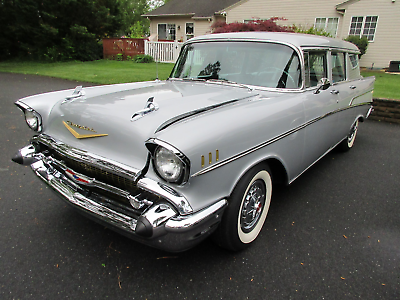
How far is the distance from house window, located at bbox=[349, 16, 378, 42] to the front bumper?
16.4 meters

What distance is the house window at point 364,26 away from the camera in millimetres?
14273

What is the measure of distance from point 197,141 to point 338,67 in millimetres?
2848

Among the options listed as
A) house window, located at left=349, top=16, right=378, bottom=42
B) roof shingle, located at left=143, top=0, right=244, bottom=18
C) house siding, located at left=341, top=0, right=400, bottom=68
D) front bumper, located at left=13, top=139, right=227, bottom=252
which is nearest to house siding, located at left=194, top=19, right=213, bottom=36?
roof shingle, located at left=143, top=0, right=244, bottom=18

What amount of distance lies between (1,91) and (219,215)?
354 inches

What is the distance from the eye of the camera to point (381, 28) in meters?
14.1

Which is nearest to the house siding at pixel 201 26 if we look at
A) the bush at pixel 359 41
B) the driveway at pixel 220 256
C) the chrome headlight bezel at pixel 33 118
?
the bush at pixel 359 41

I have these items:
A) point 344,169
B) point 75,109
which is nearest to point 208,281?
point 75,109

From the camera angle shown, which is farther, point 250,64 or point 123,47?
point 123,47

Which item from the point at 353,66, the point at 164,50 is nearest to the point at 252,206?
the point at 353,66

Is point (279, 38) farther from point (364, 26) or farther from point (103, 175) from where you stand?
point (364, 26)

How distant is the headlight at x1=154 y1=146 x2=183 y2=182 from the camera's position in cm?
167

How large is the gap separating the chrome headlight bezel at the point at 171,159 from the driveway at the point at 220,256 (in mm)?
823

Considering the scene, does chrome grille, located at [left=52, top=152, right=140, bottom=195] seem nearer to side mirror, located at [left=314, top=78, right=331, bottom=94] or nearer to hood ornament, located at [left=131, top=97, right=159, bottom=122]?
hood ornament, located at [left=131, top=97, right=159, bottom=122]

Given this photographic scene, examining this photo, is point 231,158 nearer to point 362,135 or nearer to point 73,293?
point 73,293
